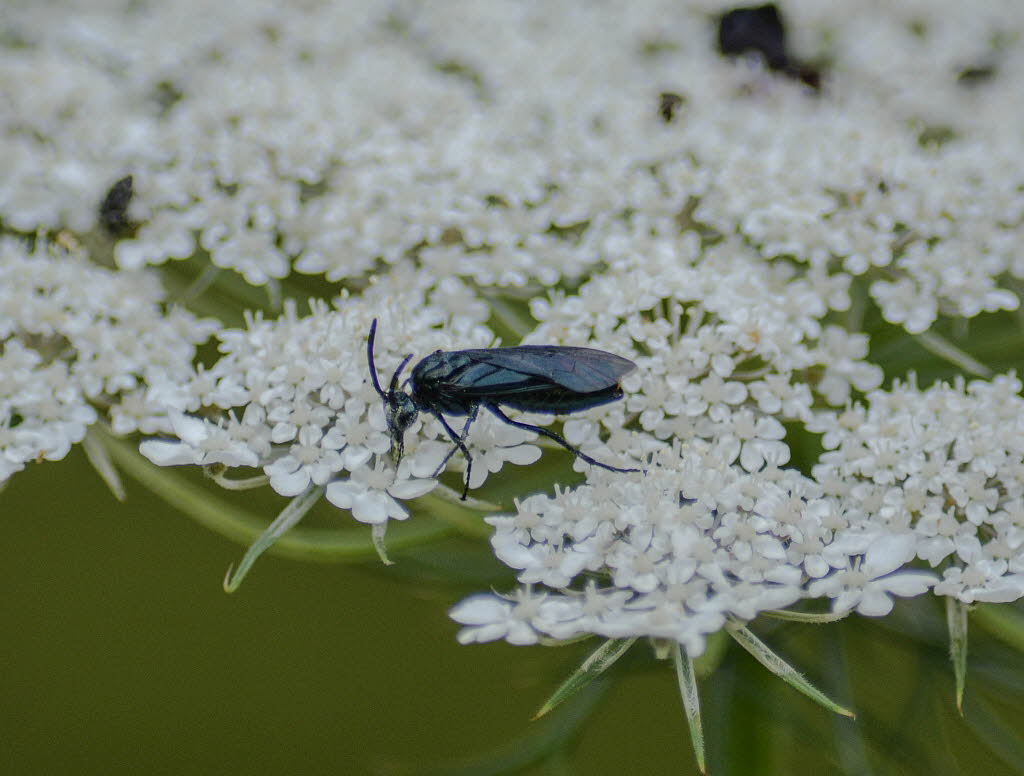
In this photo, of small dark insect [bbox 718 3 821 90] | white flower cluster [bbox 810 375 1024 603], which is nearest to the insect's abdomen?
white flower cluster [bbox 810 375 1024 603]

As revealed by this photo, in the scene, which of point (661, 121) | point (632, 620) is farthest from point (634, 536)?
point (661, 121)

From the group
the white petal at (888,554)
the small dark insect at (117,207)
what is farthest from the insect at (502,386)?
the small dark insect at (117,207)

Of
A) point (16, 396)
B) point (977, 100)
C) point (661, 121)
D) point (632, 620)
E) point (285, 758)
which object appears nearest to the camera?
point (632, 620)

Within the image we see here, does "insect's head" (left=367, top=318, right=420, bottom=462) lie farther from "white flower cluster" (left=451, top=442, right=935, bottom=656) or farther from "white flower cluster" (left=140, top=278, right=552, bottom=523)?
"white flower cluster" (left=451, top=442, right=935, bottom=656)

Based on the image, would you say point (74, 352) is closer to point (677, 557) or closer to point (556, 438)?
point (556, 438)

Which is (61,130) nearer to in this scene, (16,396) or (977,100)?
(16,396)

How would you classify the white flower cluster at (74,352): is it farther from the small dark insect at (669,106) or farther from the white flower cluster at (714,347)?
the small dark insect at (669,106)
